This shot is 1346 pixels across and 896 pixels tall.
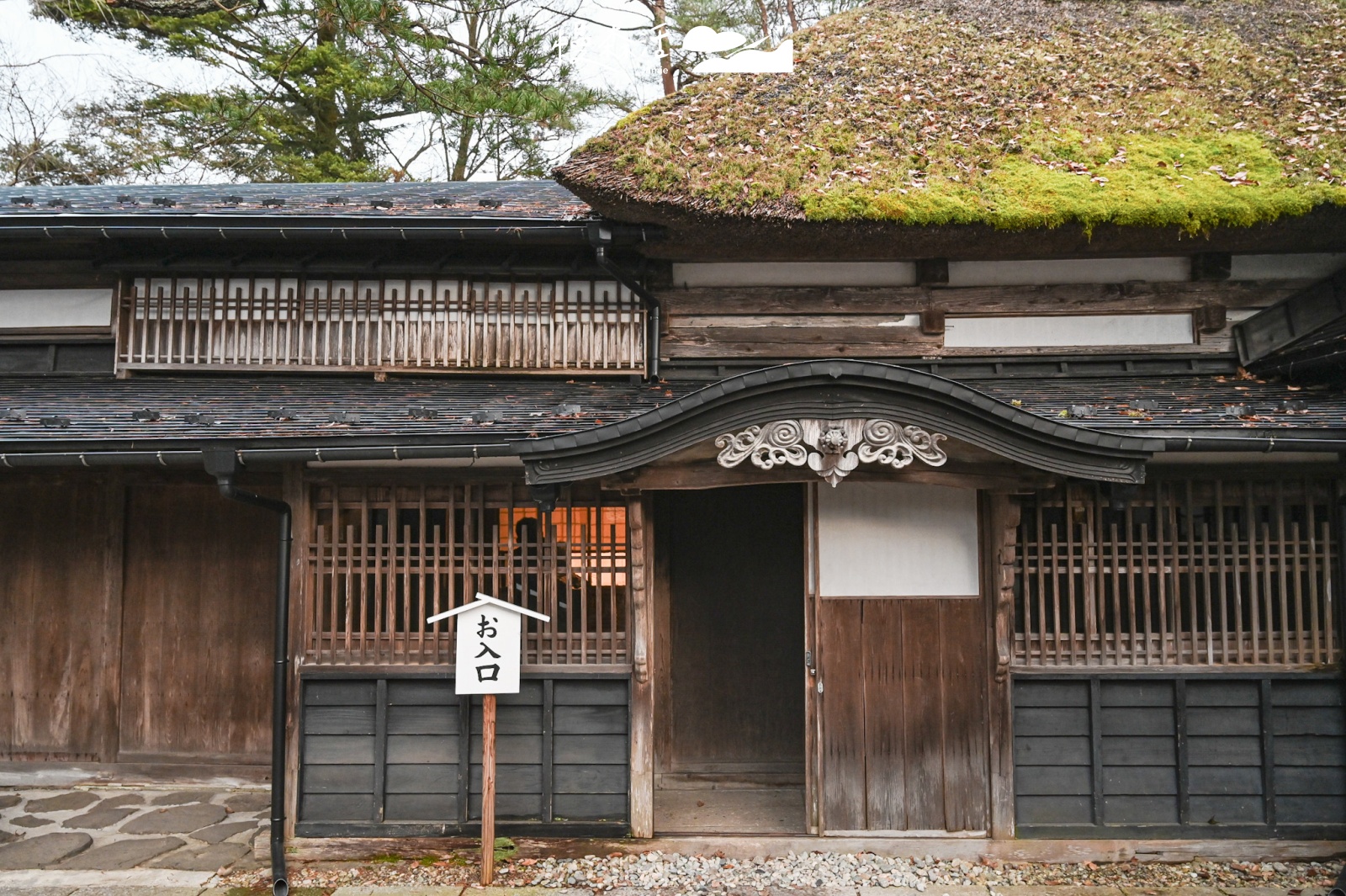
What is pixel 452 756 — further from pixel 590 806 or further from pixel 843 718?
pixel 843 718

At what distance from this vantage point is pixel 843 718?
17.8 ft

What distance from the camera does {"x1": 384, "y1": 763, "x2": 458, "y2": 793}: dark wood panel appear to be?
17.6ft

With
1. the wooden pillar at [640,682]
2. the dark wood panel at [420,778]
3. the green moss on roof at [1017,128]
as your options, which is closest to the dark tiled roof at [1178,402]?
the green moss on roof at [1017,128]

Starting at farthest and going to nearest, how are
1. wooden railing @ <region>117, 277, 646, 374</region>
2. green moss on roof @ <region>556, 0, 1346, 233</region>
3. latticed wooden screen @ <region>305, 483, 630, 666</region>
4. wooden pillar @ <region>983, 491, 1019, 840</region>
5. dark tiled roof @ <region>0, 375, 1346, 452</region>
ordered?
wooden railing @ <region>117, 277, 646, 374</region>
green moss on roof @ <region>556, 0, 1346, 233</region>
latticed wooden screen @ <region>305, 483, 630, 666</region>
wooden pillar @ <region>983, 491, 1019, 840</region>
dark tiled roof @ <region>0, 375, 1346, 452</region>

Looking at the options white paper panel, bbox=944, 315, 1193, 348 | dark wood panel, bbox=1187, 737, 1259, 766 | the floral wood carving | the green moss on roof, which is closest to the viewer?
the floral wood carving

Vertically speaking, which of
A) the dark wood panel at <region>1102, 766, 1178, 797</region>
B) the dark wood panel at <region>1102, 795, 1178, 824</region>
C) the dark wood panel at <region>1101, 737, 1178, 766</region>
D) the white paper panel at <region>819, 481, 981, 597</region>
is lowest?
the dark wood panel at <region>1102, 795, 1178, 824</region>

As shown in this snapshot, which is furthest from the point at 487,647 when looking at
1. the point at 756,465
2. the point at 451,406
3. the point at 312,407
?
the point at 312,407

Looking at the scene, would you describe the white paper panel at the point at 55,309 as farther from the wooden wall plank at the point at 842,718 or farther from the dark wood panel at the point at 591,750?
the wooden wall plank at the point at 842,718

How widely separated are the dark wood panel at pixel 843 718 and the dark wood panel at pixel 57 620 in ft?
19.5

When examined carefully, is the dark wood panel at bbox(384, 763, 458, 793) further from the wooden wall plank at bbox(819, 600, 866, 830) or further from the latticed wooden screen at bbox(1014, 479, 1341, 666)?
the latticed wooden screen at bbox(1014, 479, 1341, 666)

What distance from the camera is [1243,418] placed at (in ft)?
17.1

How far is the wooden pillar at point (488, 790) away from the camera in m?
4.94

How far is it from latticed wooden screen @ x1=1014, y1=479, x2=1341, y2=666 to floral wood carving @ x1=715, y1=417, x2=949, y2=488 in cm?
134

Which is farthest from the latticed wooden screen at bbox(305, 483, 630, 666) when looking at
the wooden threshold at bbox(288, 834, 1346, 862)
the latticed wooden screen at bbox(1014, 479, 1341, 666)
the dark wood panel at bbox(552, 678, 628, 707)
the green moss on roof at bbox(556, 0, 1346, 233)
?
the latticed wooden screen at bbox(1014, 479, 1341, 666)
